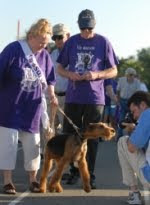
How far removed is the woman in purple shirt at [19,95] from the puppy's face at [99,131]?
62 cm

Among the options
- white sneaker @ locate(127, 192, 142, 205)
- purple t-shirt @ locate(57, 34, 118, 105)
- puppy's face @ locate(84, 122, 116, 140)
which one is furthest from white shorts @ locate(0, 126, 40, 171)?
white sneaker @ locate(127, 192, 142, 205)

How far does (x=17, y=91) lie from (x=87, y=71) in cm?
Answer: 105

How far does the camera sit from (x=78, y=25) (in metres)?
8.02

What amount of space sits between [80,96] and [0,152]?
132 cm

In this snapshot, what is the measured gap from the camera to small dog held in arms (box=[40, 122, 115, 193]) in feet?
24.5

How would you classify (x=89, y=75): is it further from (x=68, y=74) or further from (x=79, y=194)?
(x=79, y=194)

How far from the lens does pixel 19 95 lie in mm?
7340

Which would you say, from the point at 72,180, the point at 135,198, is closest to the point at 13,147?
the point at 72,180

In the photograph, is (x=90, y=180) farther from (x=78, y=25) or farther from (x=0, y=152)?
(x=78, y=25)

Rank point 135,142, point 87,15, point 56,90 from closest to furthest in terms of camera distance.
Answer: point 135,142 → point 87,15 → point 56,90

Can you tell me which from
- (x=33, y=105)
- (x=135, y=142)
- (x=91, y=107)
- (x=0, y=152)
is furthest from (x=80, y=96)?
(x=135, y=142)

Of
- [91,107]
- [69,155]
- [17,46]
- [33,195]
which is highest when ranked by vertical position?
[17,46]

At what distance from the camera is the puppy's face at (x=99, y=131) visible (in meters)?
7.46

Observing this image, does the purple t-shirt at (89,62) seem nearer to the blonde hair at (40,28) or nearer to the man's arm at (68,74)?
the man's arm at (68,74)
